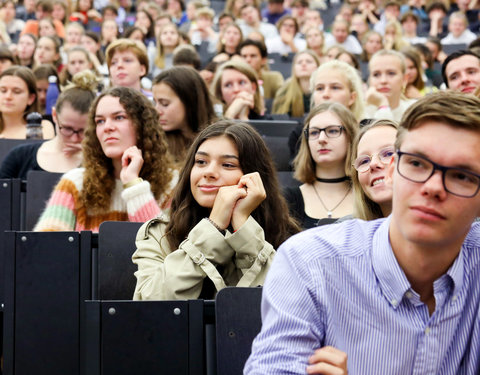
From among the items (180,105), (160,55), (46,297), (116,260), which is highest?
(160,55)

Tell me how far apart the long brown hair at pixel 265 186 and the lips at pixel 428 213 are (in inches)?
50.5

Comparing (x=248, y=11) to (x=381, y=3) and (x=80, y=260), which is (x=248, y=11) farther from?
(x=80, y=260)

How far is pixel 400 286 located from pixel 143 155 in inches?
84.5

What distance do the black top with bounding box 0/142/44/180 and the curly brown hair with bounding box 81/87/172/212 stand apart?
27.3 inches

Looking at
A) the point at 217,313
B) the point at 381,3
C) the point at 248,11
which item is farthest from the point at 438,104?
the point at 381,3

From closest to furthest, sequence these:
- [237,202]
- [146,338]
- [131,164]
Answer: [146,338]
[237,202]
[131,164]

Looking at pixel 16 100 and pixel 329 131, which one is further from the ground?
pixel 16 100

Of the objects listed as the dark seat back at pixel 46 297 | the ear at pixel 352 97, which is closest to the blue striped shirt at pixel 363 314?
the dark seat back at pixel 46 297

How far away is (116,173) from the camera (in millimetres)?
3449

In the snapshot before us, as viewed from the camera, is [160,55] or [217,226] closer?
[217,226]

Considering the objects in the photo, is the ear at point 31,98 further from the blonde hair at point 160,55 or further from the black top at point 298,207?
the blonde hair at point 160,55

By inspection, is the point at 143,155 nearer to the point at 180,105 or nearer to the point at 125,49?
the point at 180,105

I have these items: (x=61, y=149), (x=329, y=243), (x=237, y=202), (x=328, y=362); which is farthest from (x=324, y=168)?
(x=328, y=362)

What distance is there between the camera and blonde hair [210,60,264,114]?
5.27 metres
